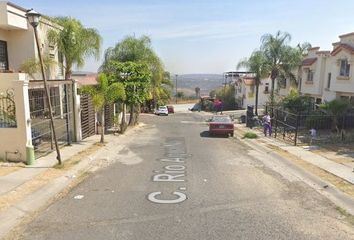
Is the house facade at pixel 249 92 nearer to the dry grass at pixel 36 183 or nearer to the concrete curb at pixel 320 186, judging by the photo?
the concrete curb at pixel 320 186

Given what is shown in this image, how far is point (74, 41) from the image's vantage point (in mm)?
21344

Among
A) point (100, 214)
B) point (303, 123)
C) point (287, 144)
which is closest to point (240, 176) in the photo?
point (100, 214)

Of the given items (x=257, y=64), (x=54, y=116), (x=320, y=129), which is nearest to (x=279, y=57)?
(x=257, y=64)

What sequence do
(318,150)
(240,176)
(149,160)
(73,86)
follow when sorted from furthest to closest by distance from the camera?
(73,86) < (318,150) < (149,160) < (240,176)

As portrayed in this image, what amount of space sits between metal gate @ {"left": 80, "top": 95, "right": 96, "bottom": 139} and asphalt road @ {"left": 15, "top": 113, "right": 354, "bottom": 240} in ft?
24.5

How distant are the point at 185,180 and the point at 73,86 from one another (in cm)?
988

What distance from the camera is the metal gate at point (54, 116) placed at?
16078mm

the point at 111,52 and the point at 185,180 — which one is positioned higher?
the point at 111,52

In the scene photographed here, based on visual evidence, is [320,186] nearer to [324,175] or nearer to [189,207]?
[324,175]

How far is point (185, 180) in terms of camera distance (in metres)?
11.2

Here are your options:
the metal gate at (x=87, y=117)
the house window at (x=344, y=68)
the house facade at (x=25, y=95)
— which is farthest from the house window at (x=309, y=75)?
the house facade at (x=25, y=95)

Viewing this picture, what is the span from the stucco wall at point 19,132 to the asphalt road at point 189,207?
300cm

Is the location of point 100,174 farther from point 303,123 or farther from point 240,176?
point 303,123

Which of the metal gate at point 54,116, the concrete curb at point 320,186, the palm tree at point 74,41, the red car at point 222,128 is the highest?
the palm tree at point 74,41
